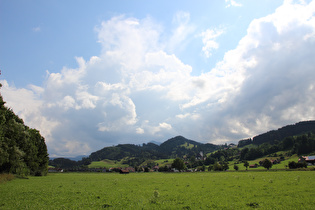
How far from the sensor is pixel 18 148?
52750mm

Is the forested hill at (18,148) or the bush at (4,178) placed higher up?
the forested hill at (18,148)

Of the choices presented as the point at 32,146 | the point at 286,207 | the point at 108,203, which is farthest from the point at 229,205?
the point at 32,146

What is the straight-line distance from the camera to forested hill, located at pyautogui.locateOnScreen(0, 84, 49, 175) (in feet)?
143

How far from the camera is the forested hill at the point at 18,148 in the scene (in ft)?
143

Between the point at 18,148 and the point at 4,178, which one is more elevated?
the point at 18,148

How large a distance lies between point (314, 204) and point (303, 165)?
330ft

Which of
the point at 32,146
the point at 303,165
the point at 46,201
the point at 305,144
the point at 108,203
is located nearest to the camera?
the point at 108,203

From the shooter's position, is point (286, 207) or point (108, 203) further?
point (108, 203)

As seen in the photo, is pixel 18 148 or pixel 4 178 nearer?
pixel 4 178

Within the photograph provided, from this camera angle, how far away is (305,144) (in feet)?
550

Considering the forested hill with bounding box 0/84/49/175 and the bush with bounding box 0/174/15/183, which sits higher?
the forested hill with bounding box 0/84/49/175

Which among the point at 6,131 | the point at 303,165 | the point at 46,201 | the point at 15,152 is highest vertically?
the point at 6,131

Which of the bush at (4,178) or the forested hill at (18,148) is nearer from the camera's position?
the bush at (4,178)

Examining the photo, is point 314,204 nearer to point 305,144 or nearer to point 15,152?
point 15,152
